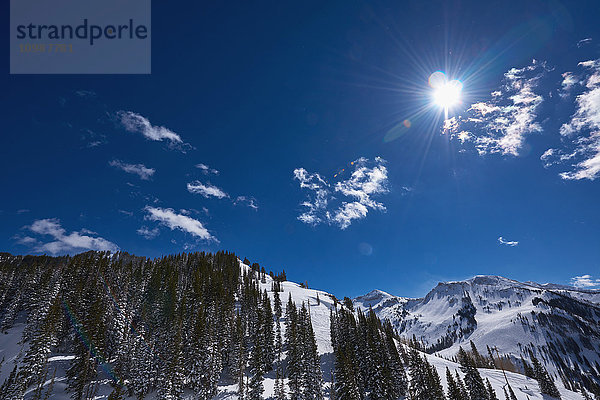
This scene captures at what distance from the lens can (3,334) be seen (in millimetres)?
71438

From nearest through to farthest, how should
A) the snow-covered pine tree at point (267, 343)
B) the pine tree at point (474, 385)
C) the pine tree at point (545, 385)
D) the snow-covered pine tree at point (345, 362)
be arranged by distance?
the snow-covered pine tree at point (345, 362), the pine tree at point (474, 385), the snow-covered pine tree at point (267, 343), the pine tree at point (545, 385)

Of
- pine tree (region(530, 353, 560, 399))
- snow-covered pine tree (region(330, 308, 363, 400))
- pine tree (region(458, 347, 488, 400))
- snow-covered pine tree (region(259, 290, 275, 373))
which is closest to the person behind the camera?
snow-covered pine tree (region(330, 308, 363, 400))

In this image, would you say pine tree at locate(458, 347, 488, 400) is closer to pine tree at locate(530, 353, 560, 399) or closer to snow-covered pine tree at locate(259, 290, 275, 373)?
pine tree at locate(530, 353, 560, 399)

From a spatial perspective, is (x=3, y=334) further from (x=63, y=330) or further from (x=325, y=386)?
(x=325, y=386)

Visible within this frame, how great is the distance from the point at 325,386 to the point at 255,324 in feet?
89.2

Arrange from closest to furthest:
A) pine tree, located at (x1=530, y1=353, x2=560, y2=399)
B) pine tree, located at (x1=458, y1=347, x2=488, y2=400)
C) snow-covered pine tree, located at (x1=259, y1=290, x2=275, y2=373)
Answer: pine tree, located at (x1=458, y1=347, x2=488, y2=400) < snow-covered pine tree, located at (x1=259, y1=290, x2=275, y2=373) < pine tree, located at (x1=530, y1=353, x2=560, y2=399)

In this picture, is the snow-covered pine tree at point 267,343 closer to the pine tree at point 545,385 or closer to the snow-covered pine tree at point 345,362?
the snow-covered pine tree at point 345,362

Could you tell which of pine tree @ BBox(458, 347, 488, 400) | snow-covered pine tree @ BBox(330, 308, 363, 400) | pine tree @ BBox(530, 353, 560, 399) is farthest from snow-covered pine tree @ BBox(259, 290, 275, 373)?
pine tree @ BBox(530, 353, 560, 399)

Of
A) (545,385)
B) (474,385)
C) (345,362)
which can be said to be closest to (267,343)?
(345,362)

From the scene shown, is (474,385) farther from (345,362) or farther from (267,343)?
(267,343)

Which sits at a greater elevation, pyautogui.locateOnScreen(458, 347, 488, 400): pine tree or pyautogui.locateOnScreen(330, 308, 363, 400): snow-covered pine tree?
pyautogui.locateOnScreen(330, 308, 363, 400): snow-covered pine tree

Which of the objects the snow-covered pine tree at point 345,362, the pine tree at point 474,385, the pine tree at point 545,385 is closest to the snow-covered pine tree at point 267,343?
the snow-covered pine tree at point 345,362

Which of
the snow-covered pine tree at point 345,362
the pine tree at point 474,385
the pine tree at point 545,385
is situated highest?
the snow-covered pine tree at point 345,362

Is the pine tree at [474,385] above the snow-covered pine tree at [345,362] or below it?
below
